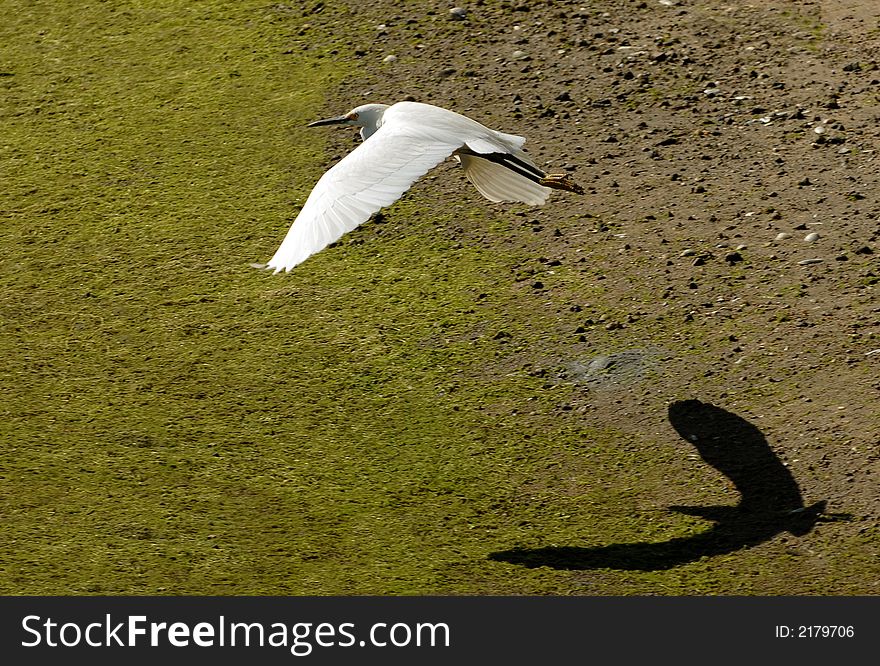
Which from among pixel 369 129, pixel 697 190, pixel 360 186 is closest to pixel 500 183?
pixel 369 129

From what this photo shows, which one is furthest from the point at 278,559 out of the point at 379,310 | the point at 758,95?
the point at 758,95

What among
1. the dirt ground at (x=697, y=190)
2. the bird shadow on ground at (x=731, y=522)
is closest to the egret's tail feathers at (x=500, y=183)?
the dirt ground at (x=697, y=190)

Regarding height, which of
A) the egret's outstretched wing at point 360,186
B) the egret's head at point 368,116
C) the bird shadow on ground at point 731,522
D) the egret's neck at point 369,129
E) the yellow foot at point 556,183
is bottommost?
the bird shadow on ground at point 731,522

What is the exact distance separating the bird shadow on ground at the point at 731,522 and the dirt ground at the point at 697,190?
0.08 feet

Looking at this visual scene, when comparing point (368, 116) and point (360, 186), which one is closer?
point (360, 186)

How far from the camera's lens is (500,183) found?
535 cm

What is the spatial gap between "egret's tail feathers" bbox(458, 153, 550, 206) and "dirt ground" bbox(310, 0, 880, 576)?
1.10 feet

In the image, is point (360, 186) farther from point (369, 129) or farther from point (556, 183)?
point (369, 129)

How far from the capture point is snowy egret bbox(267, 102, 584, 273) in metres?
4.14

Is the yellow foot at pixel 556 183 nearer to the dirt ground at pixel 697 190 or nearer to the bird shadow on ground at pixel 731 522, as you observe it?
the dirt ground at pixel 697 190

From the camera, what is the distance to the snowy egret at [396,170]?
13.6ft

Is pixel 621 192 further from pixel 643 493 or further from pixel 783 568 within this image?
pixel 783 568

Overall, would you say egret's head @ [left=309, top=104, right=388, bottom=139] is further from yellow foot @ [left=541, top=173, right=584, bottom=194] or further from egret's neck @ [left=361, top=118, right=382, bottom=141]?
yellow foot @ [left=541, top=173, right=584, bottom=194]

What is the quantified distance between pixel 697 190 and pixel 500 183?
3.28ft
